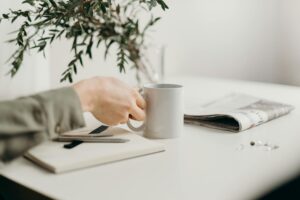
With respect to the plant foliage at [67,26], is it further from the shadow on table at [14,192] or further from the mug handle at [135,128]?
the shadow on table at [14,192]

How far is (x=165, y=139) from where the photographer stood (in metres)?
0.90

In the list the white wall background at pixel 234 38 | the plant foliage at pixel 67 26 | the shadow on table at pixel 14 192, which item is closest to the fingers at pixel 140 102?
the plant foliage at pixel 67 26

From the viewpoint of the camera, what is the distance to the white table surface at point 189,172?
0.63m

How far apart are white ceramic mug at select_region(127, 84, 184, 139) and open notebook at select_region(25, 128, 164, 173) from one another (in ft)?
0.20

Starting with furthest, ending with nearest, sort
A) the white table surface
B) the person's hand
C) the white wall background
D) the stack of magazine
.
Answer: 1. the white wall background
2. the stack of magazine
3. the person's hand
4. the white table surface

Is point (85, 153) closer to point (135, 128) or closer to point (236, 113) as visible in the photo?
point (135, 128)

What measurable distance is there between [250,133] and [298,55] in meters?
1.27

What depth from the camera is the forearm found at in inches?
26.8

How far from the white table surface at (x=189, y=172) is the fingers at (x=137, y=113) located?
0.22ft

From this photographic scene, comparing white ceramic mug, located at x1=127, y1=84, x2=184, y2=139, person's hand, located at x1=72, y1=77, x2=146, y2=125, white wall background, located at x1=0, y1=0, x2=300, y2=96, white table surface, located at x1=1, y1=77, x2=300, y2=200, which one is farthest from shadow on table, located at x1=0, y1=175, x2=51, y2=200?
white wall background, located at x1=0, y1=0, x2=300, y2=96

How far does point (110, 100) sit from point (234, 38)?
1.40 meters

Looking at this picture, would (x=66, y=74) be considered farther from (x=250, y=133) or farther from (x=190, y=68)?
(x=190, y=68)

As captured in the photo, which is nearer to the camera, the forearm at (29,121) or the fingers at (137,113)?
the forearm at (29,121)

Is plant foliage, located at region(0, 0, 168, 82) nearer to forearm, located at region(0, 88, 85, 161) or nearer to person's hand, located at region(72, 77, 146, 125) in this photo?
person's hand, located at region(72, 77, 146, 125)
